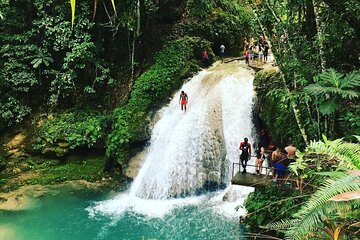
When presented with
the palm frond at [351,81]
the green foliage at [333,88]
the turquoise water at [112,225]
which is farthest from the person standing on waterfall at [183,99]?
the palm frond at [351,81]

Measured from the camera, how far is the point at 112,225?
929cm

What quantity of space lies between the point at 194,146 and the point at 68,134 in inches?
187

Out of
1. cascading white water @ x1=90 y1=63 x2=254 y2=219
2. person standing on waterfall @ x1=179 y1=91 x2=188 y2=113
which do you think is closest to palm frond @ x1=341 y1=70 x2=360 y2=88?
cascading white water @ x1=90 y1=63 x2=254 y2=219

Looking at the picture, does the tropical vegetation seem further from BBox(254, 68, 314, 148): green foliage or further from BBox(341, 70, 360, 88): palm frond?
BBox(341, 70, 360, 88): palm frond

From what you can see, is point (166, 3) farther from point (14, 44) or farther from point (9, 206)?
point (9, 206)

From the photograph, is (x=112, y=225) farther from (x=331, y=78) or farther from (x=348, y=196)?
(x=348, y=196)

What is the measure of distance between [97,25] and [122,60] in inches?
64.9

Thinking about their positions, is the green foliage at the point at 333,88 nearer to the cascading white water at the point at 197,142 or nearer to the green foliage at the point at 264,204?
the green foliage at the point at 264,204

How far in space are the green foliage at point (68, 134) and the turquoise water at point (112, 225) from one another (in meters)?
2.84

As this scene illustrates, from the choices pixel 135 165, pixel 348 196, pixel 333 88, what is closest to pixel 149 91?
pixel 135 165

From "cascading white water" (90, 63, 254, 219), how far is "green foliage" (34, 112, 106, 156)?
88.6 inches

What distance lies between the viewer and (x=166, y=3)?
51.4 ft

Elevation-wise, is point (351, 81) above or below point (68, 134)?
above

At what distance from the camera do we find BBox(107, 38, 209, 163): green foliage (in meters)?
11.9
